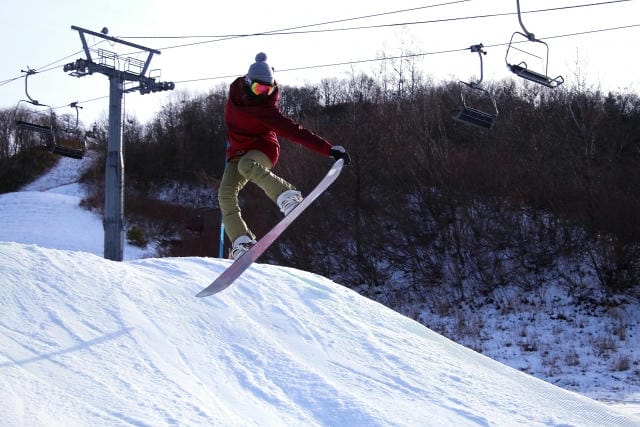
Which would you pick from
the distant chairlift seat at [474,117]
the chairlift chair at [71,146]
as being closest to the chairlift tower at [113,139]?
the chairlift chair at [71,146]

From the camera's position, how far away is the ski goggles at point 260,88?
16.4 feet

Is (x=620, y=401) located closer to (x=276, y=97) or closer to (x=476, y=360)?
(x=476, y=360)

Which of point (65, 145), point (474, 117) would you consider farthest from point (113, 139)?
point (474, 117)

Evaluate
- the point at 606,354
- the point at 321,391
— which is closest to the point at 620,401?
the point at 606,354

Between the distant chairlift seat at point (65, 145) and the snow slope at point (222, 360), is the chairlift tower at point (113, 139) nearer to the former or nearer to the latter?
the distant chairlift seat at point (65, 145)

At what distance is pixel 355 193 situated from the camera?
915 inches

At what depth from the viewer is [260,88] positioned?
5023 mm

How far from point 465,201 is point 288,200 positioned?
1595 cm

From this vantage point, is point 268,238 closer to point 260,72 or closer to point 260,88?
point 260,88

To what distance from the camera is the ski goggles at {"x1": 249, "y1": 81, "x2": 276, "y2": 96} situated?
499 cm

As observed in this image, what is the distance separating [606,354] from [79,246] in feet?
67.9

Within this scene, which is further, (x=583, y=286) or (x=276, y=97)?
(x=583, y=286)

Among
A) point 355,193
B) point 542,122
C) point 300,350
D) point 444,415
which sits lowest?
point 444,415

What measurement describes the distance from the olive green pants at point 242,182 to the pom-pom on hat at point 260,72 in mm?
654
